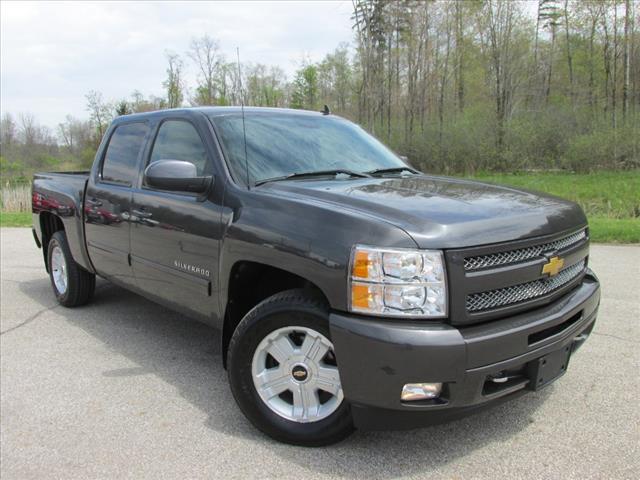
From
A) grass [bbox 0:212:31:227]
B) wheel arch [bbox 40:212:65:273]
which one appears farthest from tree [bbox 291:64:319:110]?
wheel arch [bbox 40:212:65:273]

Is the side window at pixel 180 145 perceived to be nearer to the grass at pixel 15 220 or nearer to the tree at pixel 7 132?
the grass at pixel 15 220

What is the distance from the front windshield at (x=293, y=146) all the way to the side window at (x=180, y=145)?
0.19m

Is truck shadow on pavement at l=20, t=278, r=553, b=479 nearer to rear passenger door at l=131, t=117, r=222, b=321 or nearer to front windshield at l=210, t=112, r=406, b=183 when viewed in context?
rear passenger door at l=131, t=117, r=222, b=321

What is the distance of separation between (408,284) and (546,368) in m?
0.90

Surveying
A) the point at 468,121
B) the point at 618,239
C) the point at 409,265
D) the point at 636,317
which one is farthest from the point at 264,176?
the point at 468,121

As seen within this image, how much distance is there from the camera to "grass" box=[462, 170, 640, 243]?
8797mm

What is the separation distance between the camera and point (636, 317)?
483 cm

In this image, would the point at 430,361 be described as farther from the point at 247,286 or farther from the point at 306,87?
the point at 306,87

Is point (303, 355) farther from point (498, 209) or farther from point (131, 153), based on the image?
point (131, 153)

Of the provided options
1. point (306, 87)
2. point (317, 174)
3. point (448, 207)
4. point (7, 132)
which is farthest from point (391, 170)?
point (7, 132)

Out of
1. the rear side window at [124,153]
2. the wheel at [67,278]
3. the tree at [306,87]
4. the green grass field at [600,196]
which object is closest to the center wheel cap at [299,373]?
the rear side window at [124,153]

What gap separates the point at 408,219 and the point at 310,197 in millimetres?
619

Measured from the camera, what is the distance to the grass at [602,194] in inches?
346

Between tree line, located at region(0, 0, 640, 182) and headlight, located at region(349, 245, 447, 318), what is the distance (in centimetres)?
2298
